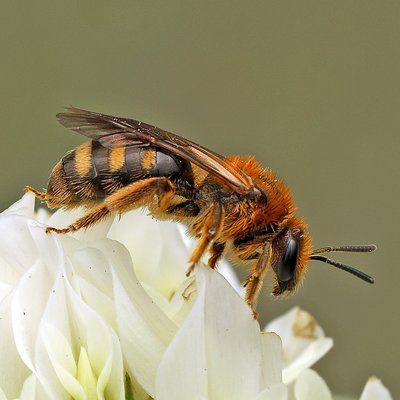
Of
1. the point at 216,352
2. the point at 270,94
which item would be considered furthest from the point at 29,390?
the point at 270,94

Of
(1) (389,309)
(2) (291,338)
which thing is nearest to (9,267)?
(2) (291,338)

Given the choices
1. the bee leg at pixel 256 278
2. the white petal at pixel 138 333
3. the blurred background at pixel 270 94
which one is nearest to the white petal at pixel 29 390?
the white petal at pixel 138 333

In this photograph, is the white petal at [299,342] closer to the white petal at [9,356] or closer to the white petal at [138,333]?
the white petal at [138,333]

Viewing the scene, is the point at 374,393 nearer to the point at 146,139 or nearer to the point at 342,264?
the point at 342,264

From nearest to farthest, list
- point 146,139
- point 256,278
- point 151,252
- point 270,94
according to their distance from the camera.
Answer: point 256,278 → point 146,139 → point 151,252 → point 270,94

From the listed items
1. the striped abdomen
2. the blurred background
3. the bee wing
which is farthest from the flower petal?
the blurred background

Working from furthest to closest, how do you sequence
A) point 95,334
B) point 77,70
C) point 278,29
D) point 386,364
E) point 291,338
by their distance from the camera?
point 278,29
point 77,70
point 386,364
point 291,338
point 95,334

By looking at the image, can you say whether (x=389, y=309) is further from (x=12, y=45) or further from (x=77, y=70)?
(x=12, y=45)
